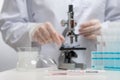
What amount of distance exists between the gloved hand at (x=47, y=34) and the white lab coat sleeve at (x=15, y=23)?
0.49 feet

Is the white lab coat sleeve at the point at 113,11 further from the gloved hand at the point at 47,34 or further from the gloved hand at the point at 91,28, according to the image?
the gloved hand at the point at 47,34

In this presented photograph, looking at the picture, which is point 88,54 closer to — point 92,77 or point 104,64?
point 104,64

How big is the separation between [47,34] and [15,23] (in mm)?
286

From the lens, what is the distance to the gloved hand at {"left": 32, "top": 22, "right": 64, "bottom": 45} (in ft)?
2.60

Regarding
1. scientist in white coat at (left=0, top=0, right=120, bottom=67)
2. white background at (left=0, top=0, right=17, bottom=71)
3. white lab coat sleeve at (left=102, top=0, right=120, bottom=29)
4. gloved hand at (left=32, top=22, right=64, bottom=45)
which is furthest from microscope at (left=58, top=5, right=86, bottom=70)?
white background at (left=0, top=0, right=17, bottom=71)

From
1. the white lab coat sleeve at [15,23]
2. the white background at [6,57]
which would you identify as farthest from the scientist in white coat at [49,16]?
the white background at [6,57]

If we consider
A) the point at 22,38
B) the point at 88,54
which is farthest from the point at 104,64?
the point at 22,38

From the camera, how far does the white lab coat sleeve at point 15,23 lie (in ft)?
3.26

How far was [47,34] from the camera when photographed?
31.3 inches

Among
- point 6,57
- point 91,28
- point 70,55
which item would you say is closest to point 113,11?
point 91,28

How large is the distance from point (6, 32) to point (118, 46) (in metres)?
0.49

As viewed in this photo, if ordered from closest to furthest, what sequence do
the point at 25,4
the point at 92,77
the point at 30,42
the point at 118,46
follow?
the point at 92,77
the point at 118,46
the point at 30,42
the point at 25,4

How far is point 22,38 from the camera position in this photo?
997 millimetres

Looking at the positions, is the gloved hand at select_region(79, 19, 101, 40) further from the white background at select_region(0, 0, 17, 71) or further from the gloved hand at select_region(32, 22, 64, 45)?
the white background at select_region(0, 0, 17, 71)
